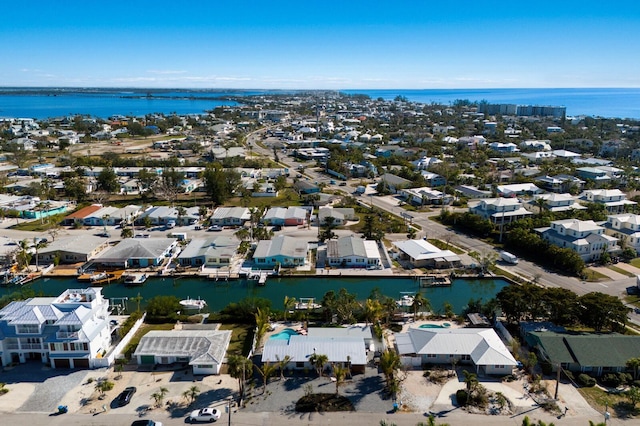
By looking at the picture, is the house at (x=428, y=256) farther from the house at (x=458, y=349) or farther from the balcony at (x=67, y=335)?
the balcony at (x=67, y=335)

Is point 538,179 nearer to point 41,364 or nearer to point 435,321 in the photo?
point 435,321

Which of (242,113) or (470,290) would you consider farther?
(242,113)

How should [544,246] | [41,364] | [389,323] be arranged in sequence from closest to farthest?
[41,364] < [389,323] < [544,246]

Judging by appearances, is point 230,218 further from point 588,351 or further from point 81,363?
point 588,351

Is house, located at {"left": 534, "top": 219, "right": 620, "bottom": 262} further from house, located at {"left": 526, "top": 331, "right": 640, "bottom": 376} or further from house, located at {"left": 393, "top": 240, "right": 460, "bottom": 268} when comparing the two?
house, located at {"left": 526, "top": 331, "right": 640, "bottom": 376}

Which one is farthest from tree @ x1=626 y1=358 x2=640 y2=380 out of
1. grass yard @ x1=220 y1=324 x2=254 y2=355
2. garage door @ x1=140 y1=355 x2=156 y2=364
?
garage door @ x1=140 y1=355 x2=156 y2=364

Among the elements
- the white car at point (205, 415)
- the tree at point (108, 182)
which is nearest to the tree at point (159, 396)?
the white car at point (205, 415)

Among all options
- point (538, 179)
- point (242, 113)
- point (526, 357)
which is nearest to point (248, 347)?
point (526, 357)
